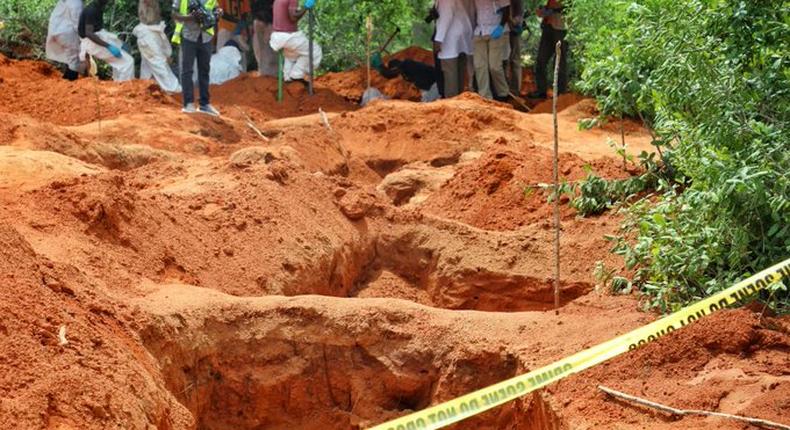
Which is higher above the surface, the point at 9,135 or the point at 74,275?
the point at 74,275

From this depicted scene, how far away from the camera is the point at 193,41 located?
15.6 m

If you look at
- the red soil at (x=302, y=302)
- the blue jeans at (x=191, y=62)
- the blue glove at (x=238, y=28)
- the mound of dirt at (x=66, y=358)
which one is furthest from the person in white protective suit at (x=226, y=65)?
the mound of dirt at (x=66, y=358)

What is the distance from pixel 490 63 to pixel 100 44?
18.0ft

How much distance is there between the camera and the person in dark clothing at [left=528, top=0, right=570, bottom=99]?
18594mm

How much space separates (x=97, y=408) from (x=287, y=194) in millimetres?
5012

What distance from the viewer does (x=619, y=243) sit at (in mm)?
8078

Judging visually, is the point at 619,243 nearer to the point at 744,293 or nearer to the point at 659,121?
the point at 659,121

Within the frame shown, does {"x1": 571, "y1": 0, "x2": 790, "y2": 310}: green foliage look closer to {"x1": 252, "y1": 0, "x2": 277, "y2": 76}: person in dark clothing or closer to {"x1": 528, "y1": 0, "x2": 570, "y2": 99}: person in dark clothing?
{"x1": 528, "y1": 0, "x2": 570, "y2": 99}: person in dark clothing

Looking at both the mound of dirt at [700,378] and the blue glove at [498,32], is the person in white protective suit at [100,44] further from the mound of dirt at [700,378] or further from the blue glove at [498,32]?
the mound of dirt at [700,378]

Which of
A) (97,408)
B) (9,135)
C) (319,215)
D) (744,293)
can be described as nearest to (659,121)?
(744,293)

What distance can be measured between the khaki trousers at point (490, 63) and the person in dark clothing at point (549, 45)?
78 centimetres

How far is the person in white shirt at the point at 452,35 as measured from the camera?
1856 centimetres

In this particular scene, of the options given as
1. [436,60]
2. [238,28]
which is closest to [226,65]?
[238,28]

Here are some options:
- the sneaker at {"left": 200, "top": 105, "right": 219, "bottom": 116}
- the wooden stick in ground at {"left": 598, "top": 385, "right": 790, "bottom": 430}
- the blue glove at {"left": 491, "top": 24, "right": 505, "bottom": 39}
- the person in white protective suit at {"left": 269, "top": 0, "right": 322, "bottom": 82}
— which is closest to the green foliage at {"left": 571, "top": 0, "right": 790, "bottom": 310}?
the wooden stick in ground at {"left": 598, "top": 385, "right": 790, "bottom": 430}
